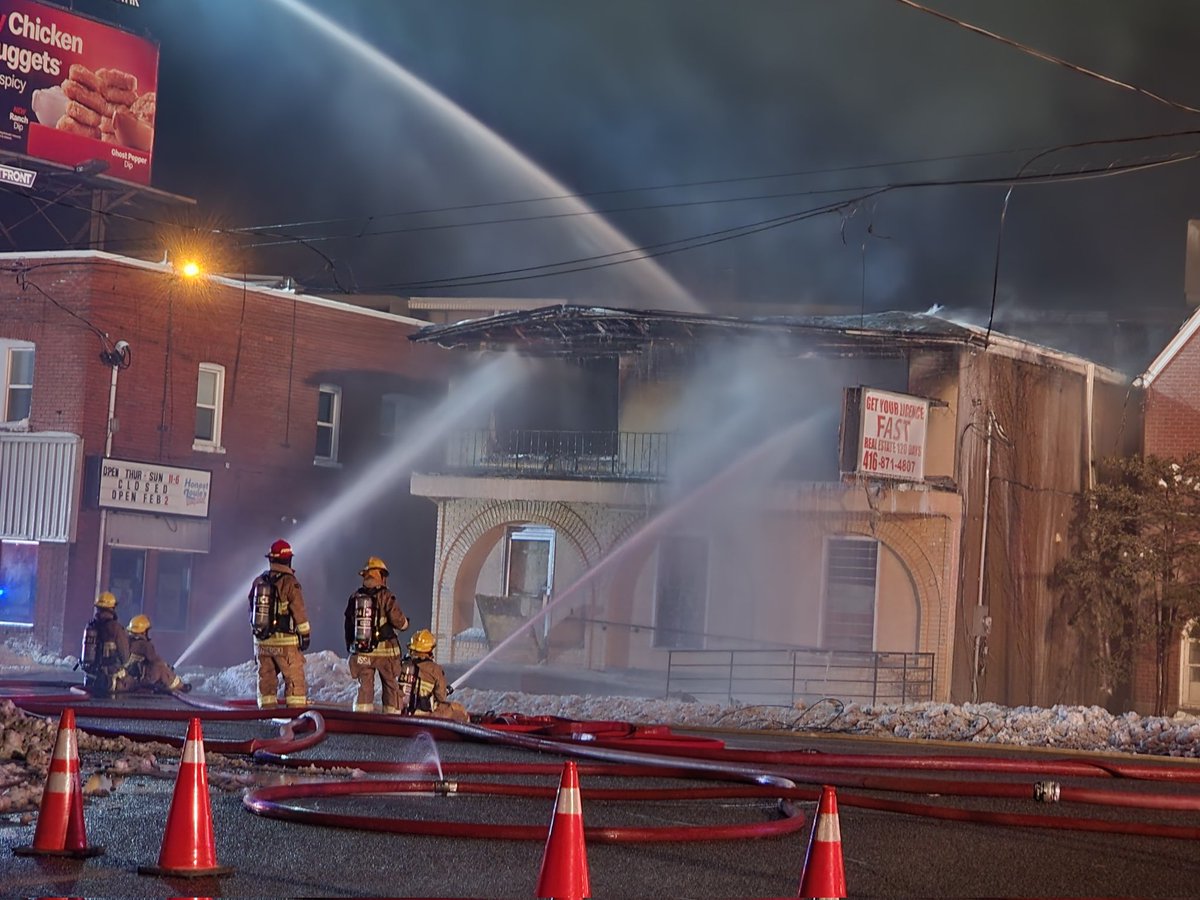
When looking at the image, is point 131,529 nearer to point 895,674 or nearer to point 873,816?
point 895,674

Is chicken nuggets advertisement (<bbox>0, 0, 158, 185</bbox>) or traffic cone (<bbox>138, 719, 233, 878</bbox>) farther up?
chicken nuggets advertisement (<bbox>0, 0, 158, 185</bbox>)

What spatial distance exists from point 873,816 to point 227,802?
170 inches

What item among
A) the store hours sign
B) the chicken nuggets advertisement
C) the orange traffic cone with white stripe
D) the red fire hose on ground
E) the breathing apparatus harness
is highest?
the chicken nuggets advertisement

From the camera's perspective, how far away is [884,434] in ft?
83.7

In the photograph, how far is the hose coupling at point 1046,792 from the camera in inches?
450

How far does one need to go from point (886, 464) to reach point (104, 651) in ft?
41.0

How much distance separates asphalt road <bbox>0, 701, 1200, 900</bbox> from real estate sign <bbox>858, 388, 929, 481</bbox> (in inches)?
533

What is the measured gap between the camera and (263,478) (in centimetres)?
3250

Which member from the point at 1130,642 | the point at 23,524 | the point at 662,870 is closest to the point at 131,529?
the point at 23,524

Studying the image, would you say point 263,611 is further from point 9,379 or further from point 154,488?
point 9,379

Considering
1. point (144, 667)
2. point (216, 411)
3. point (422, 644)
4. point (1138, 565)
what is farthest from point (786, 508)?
Answer: point (422, 644)

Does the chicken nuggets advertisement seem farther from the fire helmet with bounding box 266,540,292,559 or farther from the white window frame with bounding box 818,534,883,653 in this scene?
the fire helmet with bounding box 266,540,292,559

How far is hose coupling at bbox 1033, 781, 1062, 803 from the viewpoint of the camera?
37.5 ft

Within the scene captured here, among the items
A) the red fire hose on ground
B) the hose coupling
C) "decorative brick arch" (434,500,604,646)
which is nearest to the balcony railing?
"decorative brick arch" (434,500,604,646)
